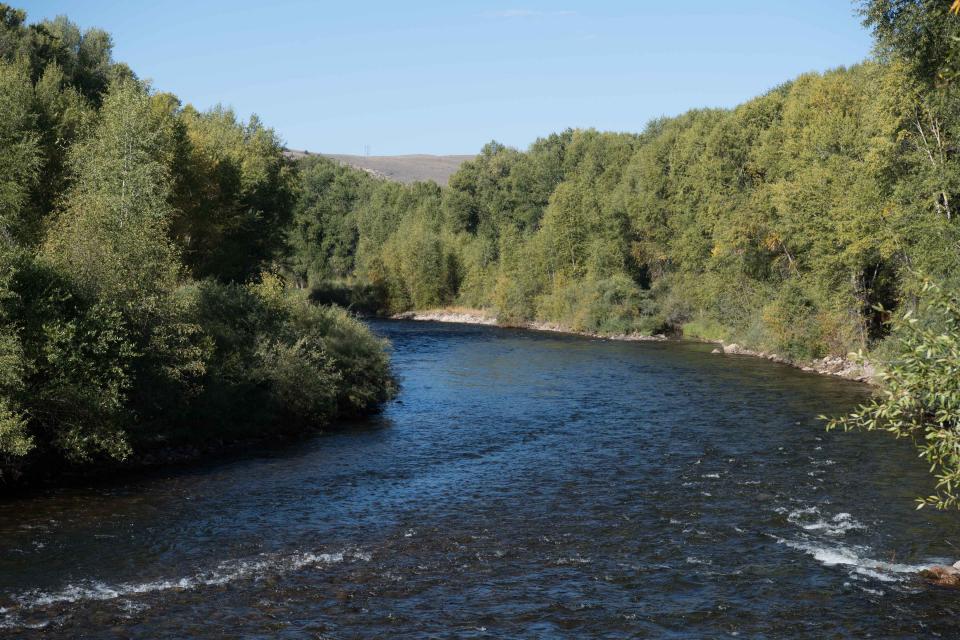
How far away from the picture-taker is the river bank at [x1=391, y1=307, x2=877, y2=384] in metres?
45.6

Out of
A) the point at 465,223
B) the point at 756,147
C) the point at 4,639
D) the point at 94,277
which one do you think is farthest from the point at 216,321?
the point at 465,223

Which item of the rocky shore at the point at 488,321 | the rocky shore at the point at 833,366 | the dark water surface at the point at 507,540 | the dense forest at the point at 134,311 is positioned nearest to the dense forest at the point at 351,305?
the dense forest at the point at 134,311

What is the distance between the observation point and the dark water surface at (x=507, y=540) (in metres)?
15.5

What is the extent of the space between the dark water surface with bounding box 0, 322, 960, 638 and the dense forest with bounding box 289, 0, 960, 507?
258cm

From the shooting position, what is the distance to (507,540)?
20.0 meters

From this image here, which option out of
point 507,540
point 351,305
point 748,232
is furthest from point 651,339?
point 507,540

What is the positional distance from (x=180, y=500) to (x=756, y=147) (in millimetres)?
58623

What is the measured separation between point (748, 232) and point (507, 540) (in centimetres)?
4790

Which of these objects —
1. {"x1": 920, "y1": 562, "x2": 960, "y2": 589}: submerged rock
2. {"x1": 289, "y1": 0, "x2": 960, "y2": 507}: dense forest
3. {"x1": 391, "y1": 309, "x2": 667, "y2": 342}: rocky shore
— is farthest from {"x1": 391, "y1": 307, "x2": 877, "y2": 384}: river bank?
{"x1": 920, "y1": 562, "x2": 960, "y2": 589}: submerged rock

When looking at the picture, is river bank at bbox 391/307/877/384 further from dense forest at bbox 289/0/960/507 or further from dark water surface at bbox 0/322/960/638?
dark water surface at bbox 0/322/960/638

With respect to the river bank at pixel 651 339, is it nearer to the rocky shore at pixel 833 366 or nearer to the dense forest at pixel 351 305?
the rocky shore at pixel 833 366

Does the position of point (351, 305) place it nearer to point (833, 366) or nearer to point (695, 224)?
point (833, 366)

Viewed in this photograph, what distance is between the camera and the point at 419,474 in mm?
26594

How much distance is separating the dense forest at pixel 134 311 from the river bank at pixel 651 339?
20.8m
